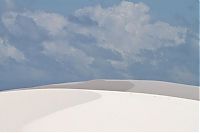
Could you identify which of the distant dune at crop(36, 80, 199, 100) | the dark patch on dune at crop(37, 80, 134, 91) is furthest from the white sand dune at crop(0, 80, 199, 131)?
the dark patch on dune at crop(37, 80, 134, 91)

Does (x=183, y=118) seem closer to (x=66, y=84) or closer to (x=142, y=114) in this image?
(x=142, y=114)

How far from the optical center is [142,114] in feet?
12.9

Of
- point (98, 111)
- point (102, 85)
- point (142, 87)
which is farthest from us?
point (102, 85)

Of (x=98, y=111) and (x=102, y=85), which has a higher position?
(x=102, y=85)

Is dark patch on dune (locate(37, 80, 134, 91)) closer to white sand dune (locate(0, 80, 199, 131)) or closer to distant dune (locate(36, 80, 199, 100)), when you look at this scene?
distant dune (locate(36, 80, 199, 100))

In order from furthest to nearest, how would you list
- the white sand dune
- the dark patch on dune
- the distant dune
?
the dark patch on dune < the distant dune < the white sand dune

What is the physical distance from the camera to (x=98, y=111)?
4.01 meters

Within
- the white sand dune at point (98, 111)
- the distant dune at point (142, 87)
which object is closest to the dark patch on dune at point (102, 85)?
the distant dune at point (142, 87)

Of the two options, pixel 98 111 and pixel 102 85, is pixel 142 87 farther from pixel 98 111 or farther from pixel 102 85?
pixel 98 111

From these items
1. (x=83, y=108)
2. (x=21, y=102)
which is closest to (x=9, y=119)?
(x=21, y=102)

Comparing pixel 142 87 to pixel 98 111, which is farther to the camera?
pixel 142 87

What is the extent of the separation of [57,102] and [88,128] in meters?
1.34

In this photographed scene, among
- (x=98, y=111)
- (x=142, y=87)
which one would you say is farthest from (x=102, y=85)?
(x=98, y=111)

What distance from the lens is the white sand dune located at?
3543 mm
